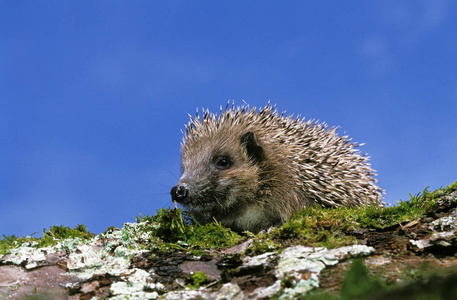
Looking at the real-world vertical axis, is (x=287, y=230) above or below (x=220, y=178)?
below

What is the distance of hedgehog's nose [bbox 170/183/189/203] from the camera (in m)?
7.82

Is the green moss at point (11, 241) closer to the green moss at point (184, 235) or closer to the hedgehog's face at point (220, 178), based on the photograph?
the green moss at point (184, 235)

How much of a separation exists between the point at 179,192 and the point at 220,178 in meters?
0.88

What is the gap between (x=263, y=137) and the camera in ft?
28.6

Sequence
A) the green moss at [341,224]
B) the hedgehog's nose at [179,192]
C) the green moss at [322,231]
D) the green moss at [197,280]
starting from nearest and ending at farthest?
the green moss at [197,280], the green moss at [322,231], the green moss at [341,224], the hedgehog's nose at [179,192]

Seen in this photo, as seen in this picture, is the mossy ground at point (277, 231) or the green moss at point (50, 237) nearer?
the mossy ground at point (277, 231)

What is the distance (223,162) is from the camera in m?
8.55

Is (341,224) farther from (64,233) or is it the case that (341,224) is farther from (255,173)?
(64,233)

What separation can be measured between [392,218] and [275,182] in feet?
9.61

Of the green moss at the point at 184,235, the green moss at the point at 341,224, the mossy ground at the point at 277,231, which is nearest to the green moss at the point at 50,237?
the mossy ground at the point at 277,231

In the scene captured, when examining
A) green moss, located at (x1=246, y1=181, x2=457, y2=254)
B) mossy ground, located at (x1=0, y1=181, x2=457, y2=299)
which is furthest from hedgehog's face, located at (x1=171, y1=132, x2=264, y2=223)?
green moss, located at (x1=246, y1=181, x2=457, y2=254)

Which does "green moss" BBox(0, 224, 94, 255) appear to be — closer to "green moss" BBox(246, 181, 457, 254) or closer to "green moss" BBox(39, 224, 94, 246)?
"green moss" BBox(39, 224, 94, 246)

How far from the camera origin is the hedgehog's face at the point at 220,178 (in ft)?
26.3

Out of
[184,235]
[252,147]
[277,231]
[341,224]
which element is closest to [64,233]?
[184,235]
